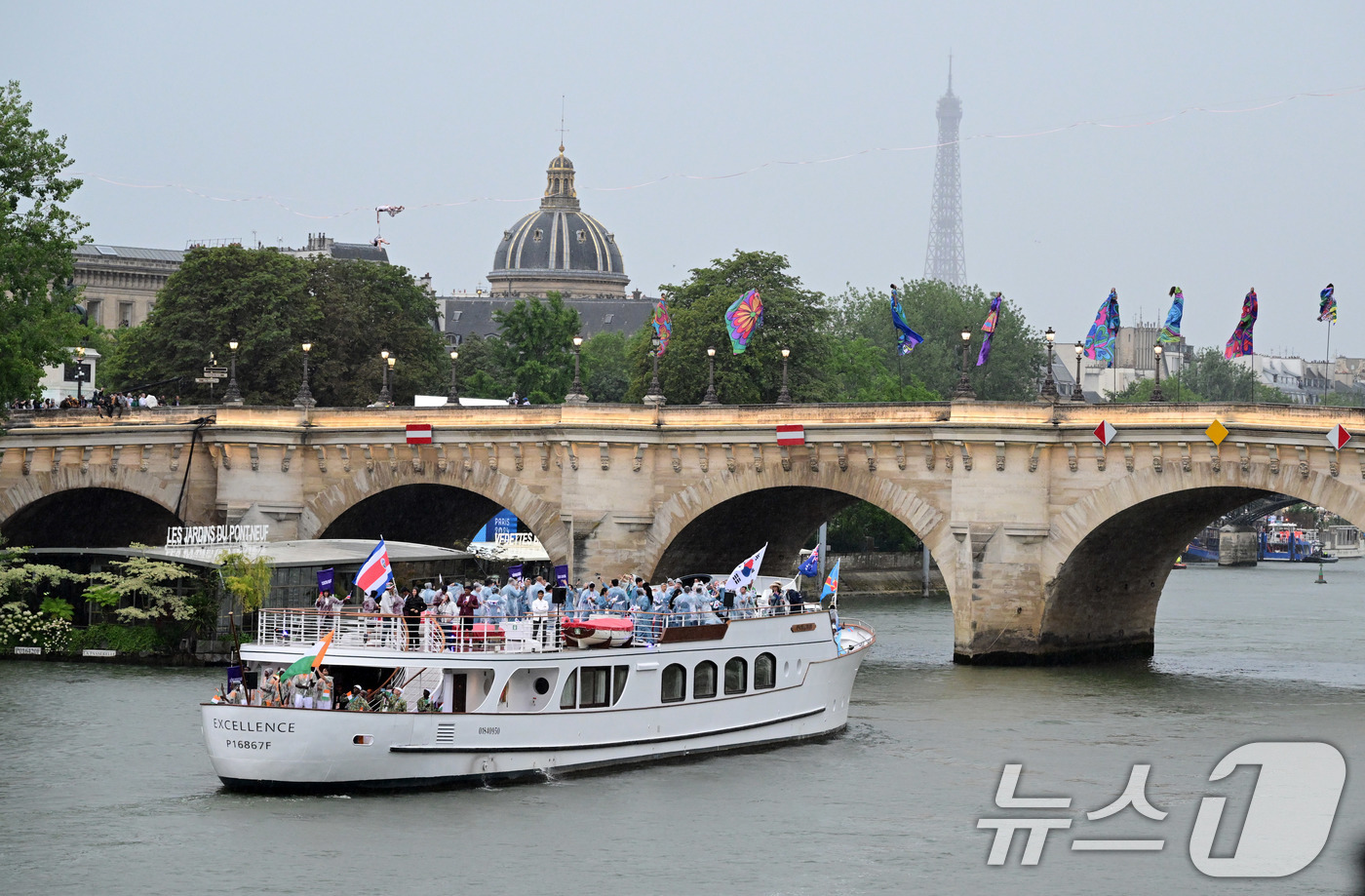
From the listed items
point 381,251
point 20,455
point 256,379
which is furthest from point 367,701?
point 381,251

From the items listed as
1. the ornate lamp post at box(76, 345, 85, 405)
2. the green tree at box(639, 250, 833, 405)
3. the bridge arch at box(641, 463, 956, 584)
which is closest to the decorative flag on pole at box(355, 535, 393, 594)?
the bridge arch at box(641, 463, 956, 584)

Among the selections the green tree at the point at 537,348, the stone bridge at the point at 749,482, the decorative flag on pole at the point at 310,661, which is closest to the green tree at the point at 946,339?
the green tree at the point at 537,348

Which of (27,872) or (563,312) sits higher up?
(563,312)

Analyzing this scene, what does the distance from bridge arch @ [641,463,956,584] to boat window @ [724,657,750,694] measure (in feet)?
50.6

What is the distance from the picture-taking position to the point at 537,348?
12662cm

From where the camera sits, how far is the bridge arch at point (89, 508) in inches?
2965

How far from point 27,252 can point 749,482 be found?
24.6m

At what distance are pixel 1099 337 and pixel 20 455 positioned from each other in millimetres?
37949

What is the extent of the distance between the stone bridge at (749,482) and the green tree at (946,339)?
58234 millimetres

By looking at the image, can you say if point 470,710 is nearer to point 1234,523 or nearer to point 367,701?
point 367,701

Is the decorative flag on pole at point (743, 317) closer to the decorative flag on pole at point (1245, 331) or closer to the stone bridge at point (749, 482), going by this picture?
the stone bridge at point (749, 482)

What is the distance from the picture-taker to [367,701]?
4338 centimetres

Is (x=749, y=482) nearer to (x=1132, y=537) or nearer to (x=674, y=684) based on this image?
(x=1132, y=537)

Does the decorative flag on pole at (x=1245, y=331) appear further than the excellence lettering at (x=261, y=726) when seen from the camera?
Yes
